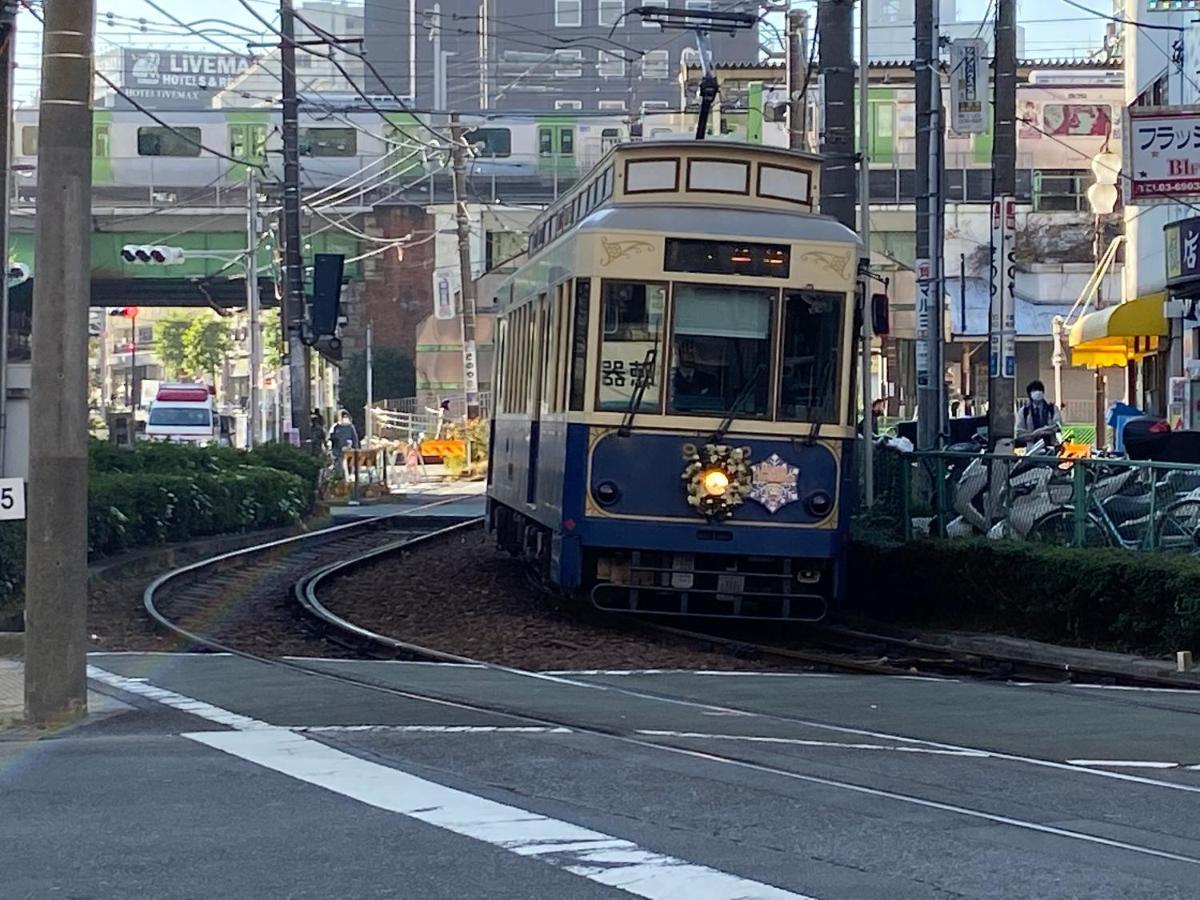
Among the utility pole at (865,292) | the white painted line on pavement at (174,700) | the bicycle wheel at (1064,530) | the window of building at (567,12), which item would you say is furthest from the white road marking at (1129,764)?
the window of building at (567,12)

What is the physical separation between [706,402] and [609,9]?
90.2 meters

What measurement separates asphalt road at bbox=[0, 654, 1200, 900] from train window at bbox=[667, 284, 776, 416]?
11.7 feet

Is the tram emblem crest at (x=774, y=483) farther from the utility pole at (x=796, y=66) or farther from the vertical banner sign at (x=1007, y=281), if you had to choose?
the utility pole at (x=796, y=66)

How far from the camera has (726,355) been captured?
49.0 ft

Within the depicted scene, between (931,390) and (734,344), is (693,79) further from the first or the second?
(734,344)

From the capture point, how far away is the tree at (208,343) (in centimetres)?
9594

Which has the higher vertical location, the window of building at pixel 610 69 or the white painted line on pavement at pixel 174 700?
the window of building at pixel 610 69

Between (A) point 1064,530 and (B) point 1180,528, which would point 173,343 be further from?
A: (B) point 1180,528

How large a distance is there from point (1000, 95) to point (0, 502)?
13564 mm

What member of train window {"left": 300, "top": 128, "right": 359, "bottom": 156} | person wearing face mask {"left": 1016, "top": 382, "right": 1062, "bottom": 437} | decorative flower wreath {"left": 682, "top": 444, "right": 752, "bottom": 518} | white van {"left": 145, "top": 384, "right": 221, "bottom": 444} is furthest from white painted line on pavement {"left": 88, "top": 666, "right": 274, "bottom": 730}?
train window {"left": 300, "top": 128, "right": 359, "bottom": 156}

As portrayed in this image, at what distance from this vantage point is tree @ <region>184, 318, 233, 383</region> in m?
95.9

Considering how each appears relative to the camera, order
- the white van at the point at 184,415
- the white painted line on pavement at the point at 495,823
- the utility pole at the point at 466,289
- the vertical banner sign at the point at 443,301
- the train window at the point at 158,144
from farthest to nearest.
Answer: the vertical banner sign at the point at 443,301
the train window at the point at 158,144
the white van at the point at 184,415
the utility pole at the point at 466,289
the white painted line on pavement at the point at 495,823

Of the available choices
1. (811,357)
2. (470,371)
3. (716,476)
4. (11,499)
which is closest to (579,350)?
(716,476)

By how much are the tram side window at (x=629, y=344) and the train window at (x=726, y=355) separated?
0.60 feet
